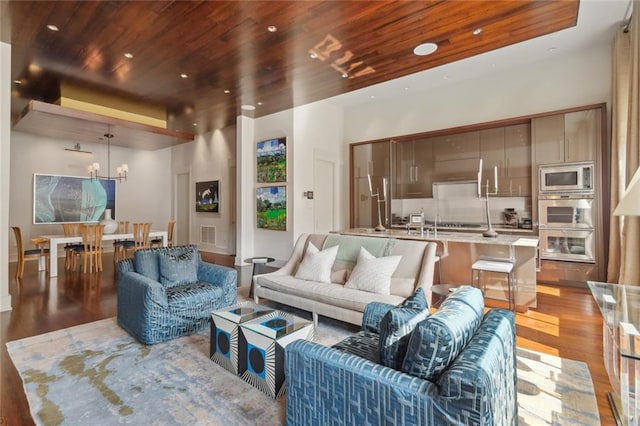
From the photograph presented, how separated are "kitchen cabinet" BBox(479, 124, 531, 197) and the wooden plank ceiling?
2160 mm

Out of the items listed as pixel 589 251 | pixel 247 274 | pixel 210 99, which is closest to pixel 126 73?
pixel 210 99

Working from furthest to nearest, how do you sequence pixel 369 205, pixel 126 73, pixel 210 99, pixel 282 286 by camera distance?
pixel 369 205, pixel 210 99, pixel 126 73, pixel 282 286

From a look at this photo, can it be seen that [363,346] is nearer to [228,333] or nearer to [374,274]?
[228,333]

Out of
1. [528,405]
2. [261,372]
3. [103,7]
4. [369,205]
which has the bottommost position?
[528,405]

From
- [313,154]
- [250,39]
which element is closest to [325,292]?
[250,39]

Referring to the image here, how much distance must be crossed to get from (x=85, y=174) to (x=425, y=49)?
851 cm

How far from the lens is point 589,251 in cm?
461

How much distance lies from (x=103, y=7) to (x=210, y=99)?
2.66 m

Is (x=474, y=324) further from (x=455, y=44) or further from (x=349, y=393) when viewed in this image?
(x=455, y=44)

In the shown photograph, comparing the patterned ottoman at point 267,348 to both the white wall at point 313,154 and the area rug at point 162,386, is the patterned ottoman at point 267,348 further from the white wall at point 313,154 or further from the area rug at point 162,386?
the white wall at point 313,154

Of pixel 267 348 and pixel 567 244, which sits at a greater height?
pixel 567 244

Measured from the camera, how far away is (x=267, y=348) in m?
2.09

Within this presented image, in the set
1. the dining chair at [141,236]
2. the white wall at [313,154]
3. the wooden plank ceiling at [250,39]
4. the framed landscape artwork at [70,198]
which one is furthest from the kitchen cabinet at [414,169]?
the framed landscape artwork at [70,198]

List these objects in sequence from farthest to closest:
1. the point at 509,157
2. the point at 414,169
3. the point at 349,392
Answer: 1. the point at 414,169
2. the point at 509,157
3. the point at 349,392
